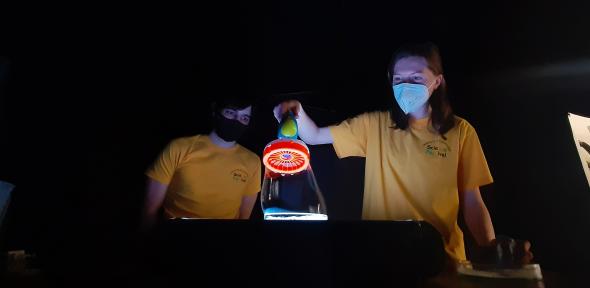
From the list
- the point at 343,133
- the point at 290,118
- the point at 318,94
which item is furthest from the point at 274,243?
the point at 318,94

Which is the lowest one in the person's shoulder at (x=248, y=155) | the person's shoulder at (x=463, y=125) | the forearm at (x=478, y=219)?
the forearm at (x=478, y=219)

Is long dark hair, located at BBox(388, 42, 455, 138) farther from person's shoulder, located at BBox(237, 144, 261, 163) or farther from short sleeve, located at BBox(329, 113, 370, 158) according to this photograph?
person's shoulder, located at BBox(237, 144, 261, 163)

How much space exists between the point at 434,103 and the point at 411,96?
3.7 inches

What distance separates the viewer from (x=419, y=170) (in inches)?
53.4

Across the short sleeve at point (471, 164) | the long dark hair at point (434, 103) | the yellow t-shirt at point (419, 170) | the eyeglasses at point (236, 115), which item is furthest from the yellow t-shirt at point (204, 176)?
the short sleeve at point (471, 164)

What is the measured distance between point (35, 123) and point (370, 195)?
5.01ft

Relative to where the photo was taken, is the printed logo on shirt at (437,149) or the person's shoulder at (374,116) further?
the person's shoulder at (374,116)

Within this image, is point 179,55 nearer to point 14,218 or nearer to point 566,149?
point 14,218

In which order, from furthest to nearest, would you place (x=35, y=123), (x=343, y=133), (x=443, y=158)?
(x=35, y=123)
(x=343, y=133)
(x=443, y=158)

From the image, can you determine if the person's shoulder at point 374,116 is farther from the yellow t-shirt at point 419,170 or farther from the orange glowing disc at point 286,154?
the orange glowing disc at point 286,154

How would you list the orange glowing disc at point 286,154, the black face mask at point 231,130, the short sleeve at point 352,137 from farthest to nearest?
the black face mask at point 231,130 → the short sleeve at point 352,137 → the orange glowing disc at point 286,154

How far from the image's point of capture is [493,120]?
1425mm

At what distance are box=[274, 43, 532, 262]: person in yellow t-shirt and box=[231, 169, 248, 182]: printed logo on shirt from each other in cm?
28

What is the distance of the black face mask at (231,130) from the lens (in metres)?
1.58
